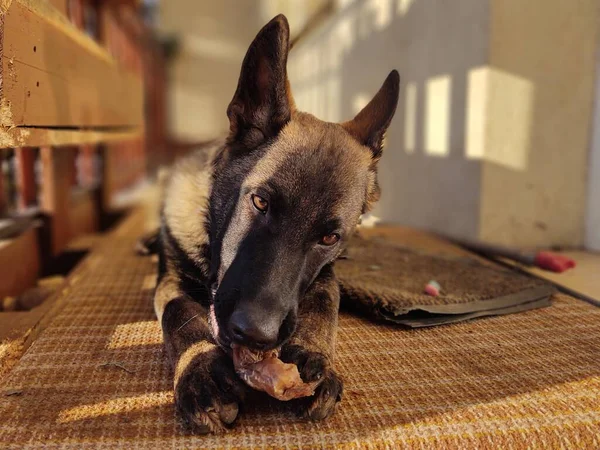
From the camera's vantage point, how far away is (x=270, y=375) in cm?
A: 120

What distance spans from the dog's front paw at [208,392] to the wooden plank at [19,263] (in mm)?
1368

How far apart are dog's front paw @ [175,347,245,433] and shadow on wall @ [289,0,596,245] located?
131 cm

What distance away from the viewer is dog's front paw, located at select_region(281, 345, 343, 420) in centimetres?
122

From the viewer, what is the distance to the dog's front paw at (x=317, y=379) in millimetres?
1218

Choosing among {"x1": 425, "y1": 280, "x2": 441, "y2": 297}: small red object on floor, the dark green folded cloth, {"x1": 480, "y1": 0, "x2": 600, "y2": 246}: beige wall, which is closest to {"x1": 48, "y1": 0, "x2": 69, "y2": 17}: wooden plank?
the dark green folded cloth

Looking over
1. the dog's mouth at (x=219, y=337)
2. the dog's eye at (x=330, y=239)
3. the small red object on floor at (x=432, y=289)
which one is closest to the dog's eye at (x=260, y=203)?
the dog's eye at (x=330, y=239)

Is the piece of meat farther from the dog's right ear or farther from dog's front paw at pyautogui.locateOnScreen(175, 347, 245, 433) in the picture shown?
the dog's right ear

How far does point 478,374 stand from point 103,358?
1.06 m

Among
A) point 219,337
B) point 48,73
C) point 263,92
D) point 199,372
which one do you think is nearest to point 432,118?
point 263,92

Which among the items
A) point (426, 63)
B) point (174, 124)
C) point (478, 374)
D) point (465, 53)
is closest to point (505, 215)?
point (465, 53)

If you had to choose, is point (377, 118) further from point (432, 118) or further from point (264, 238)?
point (432, 118)

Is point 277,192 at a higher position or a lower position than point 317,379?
higher

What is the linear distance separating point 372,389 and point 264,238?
0.48 metres

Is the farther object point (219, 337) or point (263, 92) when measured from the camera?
point (263, 92)
